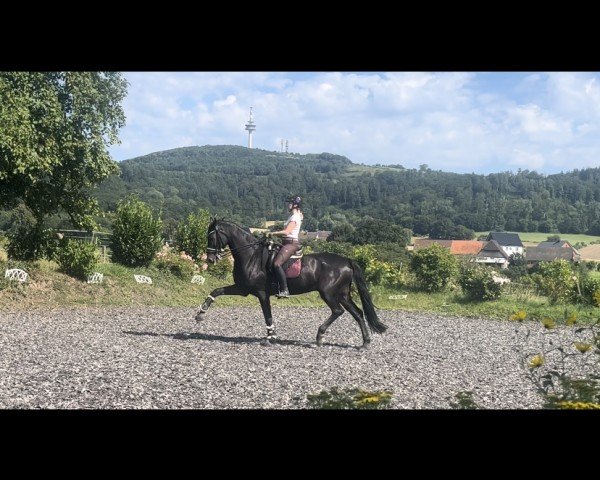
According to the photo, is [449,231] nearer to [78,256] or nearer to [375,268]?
[375,268]

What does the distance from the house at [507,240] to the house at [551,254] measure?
1.35 ft

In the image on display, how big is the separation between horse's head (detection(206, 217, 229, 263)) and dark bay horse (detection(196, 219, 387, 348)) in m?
0.04

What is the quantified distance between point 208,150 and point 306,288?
2.14 metres

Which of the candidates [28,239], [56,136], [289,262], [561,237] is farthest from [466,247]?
[28,239]

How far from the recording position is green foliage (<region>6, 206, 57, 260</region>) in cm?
1151

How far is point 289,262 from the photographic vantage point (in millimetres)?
8078

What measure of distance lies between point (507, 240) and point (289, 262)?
2895 millimetres

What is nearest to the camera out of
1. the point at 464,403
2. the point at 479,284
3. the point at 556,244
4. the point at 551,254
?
the point at 464,403

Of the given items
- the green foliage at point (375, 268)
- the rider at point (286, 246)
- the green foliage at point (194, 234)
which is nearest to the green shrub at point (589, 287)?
the green foliage at point (375, 268)

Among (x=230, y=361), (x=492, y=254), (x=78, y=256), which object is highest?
(x=492, y=254)

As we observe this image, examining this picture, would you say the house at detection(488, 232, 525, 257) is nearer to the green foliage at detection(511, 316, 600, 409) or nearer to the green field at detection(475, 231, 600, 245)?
the green field at detection(475, 231, 600, 245)
